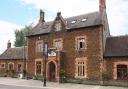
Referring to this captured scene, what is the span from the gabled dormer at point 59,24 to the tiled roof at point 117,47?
7.18 metres

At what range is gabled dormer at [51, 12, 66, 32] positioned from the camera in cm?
3656

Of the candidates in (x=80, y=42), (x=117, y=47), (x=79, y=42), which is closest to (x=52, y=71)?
(x=79, y=42)

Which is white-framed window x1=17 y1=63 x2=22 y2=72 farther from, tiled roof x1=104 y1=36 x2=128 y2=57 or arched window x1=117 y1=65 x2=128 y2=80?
arched window x1=117 y1=65 x2=128 y2=80

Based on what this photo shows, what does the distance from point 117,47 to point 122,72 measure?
12.0 ft

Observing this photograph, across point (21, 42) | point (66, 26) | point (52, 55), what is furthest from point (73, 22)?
point (21, 42)

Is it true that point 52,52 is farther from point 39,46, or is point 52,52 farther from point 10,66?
point 10,66

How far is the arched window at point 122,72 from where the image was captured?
29.8 meters

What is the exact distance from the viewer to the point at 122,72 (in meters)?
30.0

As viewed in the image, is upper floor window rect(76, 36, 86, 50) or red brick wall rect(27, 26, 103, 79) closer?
red brick wall rect(27, 26, 103, 79)

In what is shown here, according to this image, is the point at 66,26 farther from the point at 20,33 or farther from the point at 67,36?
the point at 20,33

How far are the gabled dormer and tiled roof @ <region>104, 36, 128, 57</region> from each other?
7.18m

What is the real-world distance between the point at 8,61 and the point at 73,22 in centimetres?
1747

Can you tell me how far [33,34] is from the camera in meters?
41.0

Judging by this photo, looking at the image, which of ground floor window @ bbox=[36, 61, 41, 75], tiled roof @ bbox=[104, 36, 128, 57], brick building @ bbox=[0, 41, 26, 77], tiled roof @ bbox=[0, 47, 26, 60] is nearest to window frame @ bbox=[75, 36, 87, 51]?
tiled roof @ bbox=[104, 36, 128, 57]
